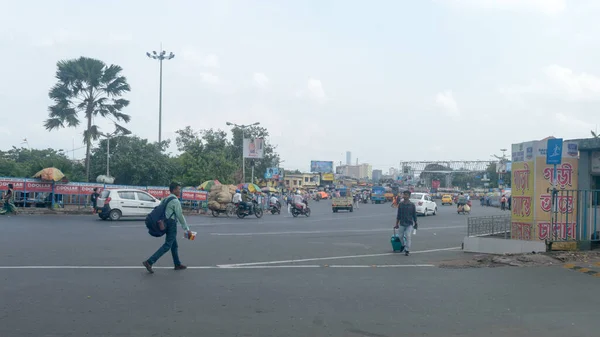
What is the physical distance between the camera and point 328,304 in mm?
8078

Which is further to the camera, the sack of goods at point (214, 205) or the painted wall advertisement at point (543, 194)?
the sack of goods at point (214, 205)

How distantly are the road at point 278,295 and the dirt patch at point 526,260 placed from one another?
53cm

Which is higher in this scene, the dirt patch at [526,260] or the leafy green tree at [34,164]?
the leafy green tree at [34,164]

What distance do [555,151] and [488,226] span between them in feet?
12.8

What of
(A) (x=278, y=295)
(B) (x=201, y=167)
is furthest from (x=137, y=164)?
(A) (x=278, y=295)

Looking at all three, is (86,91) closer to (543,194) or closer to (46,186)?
(46,186)

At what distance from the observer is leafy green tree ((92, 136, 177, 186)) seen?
46906mm

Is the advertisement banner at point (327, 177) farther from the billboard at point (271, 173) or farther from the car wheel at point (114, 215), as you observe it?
the car wheel at point (114, 215)

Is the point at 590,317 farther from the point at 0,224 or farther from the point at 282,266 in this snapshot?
the point at 0,224

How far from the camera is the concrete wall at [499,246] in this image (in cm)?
1378

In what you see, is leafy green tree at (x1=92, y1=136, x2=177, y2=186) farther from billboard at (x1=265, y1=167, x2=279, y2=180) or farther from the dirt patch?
the dirt patch

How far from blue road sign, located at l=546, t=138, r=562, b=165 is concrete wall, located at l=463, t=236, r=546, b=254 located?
2.04m

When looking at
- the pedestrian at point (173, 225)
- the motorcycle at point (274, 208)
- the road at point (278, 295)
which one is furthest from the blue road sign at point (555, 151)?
the motorcycle at point (274, 208)

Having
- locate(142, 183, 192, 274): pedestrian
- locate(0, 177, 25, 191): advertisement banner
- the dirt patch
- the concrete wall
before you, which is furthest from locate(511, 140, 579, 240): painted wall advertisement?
locate(0, 177, 25, 191): advertisement banner
